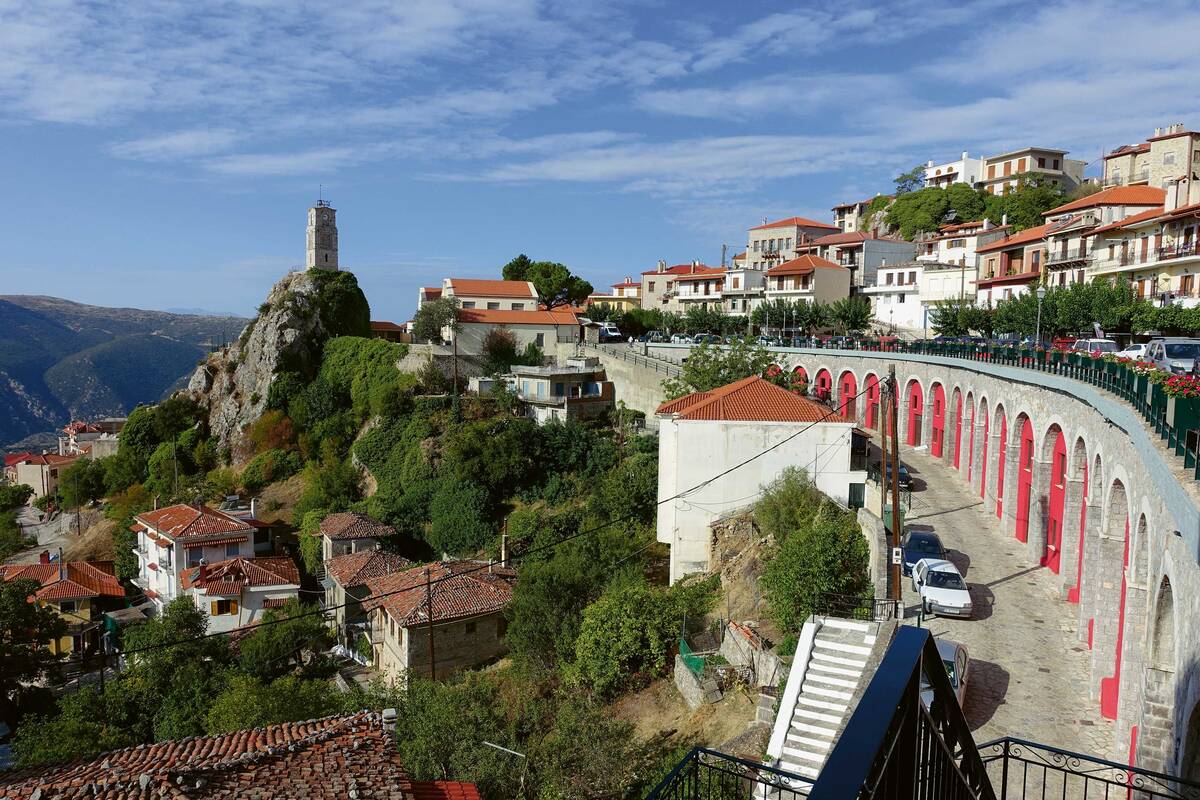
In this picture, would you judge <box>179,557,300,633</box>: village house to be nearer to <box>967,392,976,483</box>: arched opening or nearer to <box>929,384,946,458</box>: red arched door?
<box>967,392,976,483</box>: arched opening

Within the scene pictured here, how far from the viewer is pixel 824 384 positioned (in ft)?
150

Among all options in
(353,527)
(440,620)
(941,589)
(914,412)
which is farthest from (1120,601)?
(353,527)

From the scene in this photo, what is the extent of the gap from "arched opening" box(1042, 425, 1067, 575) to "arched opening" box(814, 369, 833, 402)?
24071mm

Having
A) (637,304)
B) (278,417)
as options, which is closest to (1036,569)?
(278,417)

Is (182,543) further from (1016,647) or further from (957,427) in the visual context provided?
(1016,647)

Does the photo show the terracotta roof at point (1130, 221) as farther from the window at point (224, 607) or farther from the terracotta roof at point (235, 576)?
the window at point (224, 607)

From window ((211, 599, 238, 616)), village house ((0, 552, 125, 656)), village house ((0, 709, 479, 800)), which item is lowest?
village house ((0, 552, 125, 656))

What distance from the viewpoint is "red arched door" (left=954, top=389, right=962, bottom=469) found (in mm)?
29306

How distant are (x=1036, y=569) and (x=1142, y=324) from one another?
17.7 metres

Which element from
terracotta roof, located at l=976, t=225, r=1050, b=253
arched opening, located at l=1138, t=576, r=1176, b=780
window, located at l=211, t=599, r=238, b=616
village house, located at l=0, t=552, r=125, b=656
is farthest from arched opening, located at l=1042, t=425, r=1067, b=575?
village house, located at l=0, t=552, r=125, b=656

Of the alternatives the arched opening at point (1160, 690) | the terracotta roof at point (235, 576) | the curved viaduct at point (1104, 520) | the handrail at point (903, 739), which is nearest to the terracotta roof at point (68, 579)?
the terracotta roof at point (235, 576)

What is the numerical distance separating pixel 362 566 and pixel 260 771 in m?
21.3

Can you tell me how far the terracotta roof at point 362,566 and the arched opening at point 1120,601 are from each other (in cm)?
2557

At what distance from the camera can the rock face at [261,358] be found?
2085 inches
